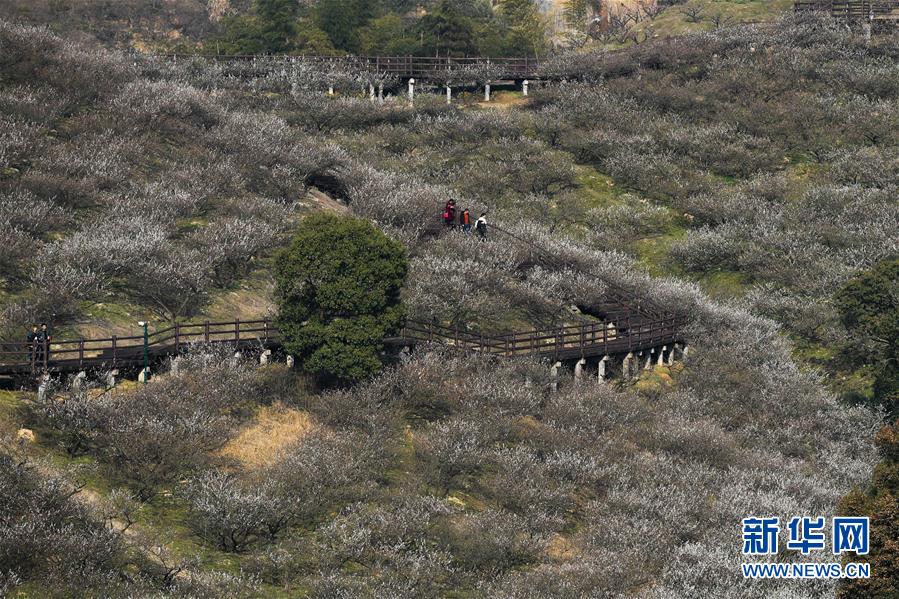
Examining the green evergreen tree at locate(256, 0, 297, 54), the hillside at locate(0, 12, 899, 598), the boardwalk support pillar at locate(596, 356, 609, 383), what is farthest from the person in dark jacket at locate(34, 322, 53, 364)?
the green evergreen tree at locate(256, 0, 297, 54)

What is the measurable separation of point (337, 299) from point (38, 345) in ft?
28.7

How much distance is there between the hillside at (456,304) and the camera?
107ft

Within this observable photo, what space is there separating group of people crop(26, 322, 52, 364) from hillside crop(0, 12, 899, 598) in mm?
1474

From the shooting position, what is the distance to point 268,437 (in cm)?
3731

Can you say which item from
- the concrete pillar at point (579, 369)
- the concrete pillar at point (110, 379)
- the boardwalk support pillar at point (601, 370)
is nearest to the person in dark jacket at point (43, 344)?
the concrete pillar at point (110, 379)

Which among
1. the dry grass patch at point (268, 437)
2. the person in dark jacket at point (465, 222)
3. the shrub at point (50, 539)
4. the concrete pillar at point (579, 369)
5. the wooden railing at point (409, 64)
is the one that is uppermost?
the wooden railing at point (409, 64)

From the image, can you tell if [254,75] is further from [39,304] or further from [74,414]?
[74,414]

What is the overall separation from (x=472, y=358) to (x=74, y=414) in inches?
522

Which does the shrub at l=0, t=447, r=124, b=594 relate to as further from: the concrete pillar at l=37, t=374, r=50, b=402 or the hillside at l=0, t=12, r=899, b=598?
the concrete pillar at l=37, t=374, r=50, b=402

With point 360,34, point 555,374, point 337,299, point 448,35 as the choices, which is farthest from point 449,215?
point 360,34

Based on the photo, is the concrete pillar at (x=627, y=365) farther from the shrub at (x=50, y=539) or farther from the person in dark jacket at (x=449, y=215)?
the shrub at (x=50, y=539)

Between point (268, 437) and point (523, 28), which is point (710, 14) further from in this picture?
point (268, 437)

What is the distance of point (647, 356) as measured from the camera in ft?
157

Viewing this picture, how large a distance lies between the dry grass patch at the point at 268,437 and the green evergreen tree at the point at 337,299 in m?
1.87
